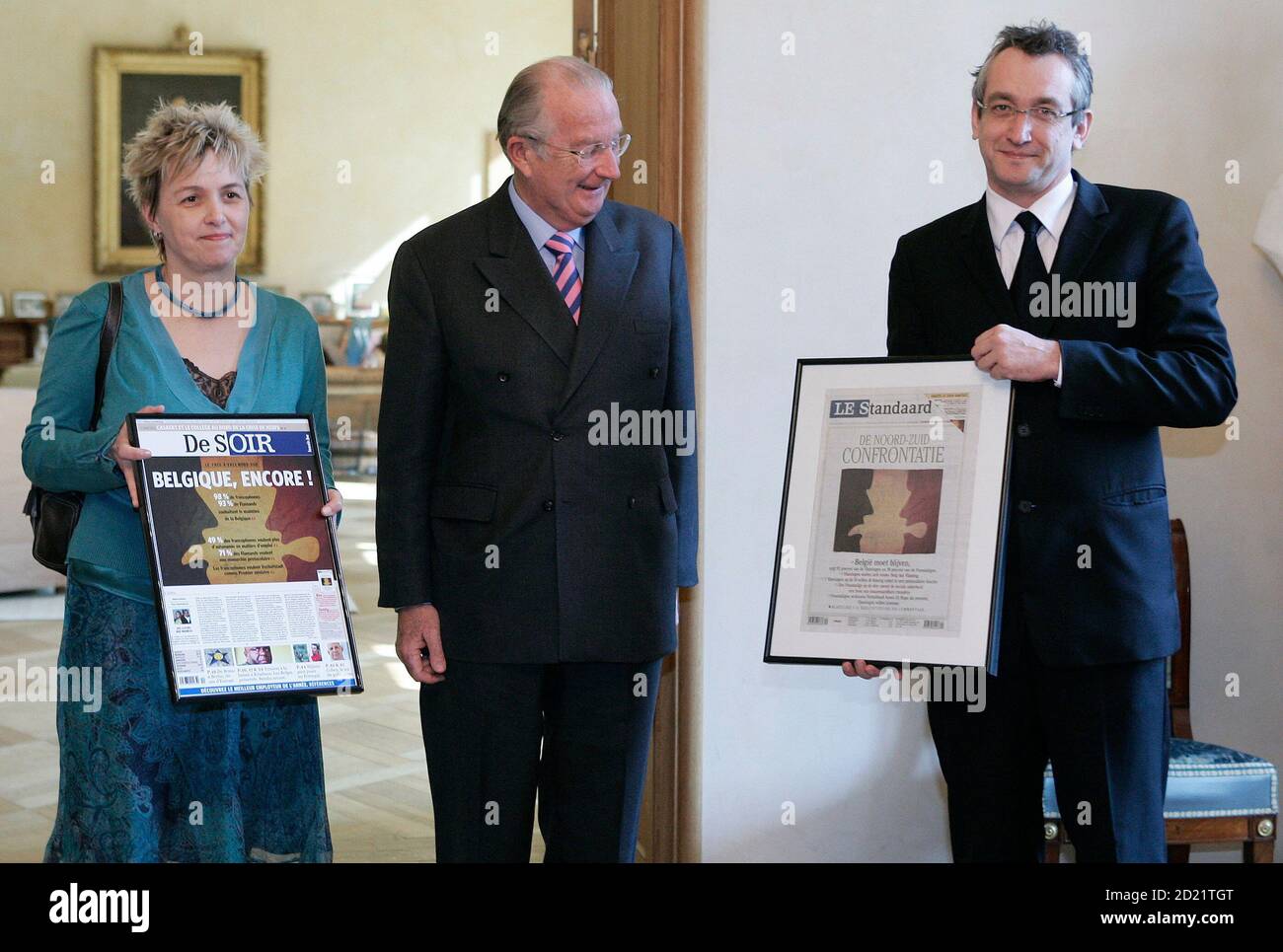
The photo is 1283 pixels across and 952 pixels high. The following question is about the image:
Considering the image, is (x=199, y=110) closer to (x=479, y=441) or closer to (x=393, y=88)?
(x=479, y=441)

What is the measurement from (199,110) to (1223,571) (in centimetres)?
261

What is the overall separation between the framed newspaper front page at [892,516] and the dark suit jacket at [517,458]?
24 cm

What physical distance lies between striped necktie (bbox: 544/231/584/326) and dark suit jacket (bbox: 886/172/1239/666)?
0.65m

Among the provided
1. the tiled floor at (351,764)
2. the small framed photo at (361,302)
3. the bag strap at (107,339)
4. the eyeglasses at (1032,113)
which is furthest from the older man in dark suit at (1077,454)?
the small framed photo at (361,302)

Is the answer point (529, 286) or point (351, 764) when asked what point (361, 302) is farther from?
point (529, 286)

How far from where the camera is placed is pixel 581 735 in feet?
6.94

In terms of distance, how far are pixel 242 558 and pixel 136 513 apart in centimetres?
25

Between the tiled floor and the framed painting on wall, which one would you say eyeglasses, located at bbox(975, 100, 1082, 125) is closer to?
the tiled floor

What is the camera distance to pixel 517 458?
207 cm

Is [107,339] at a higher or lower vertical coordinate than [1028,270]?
lower

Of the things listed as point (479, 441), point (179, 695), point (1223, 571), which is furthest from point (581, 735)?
point (1223, 571)

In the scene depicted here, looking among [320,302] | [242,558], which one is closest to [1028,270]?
[242,558]

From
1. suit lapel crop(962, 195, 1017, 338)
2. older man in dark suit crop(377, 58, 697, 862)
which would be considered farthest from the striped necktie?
suit lapel crop(962, 195, 1017, 338)

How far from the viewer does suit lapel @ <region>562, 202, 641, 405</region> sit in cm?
206
